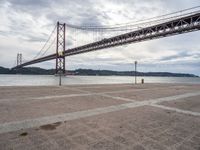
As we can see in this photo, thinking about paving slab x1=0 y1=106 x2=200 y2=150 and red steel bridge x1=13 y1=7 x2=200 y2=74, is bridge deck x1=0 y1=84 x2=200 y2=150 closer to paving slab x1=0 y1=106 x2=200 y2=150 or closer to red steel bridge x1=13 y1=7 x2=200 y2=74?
paving slab x1=0 y1=106 x2=200 y2=150

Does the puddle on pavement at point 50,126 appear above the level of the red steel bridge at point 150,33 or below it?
below

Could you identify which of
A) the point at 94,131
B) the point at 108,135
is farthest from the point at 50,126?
the point at 108,135

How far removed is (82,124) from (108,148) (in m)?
1.37

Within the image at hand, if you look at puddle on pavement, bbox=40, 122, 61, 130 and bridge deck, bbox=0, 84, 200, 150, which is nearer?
bridge deck, bbox=0, 84, 200, 150

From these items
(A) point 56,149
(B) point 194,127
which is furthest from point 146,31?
(A) point 56,149

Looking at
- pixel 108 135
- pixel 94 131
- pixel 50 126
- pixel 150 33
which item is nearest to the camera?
pixel 108 135

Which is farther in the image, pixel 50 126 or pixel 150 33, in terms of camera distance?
pixel 150 33

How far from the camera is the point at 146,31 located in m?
33.5

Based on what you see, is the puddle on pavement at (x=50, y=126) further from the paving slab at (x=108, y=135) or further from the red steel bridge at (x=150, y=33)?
the red steel bridge at (x=150, y=33)

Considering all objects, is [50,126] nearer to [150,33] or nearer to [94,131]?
[94,131]

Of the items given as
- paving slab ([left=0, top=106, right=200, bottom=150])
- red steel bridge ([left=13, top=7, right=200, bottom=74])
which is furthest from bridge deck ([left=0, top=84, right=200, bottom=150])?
red steel bridge ([left=13, top=7, right=200, bottom=74])

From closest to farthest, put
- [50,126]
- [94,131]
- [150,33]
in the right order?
1. [94,131]
2. [50,126]
3. [150,33]

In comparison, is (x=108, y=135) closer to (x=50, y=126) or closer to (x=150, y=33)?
(x=50, y=126)

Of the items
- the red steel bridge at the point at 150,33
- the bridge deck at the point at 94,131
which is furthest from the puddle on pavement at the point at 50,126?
the red steel bridge at the point at 150,33
